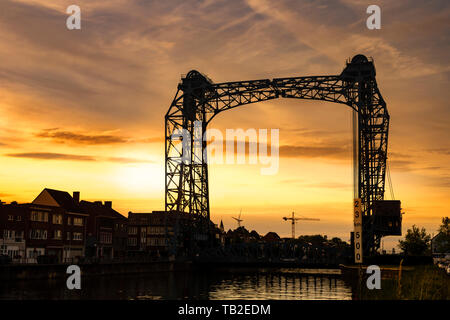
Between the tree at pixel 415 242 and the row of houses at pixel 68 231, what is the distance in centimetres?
3508

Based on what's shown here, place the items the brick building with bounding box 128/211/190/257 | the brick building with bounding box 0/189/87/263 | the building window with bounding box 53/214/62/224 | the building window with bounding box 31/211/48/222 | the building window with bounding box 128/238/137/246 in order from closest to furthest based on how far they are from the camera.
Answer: the brick building with bounding box 0/189/87/263 → the building window with bounding box 31/211/48/222 → the building window with bounding box 53/214/62/224 → the brick building with bounding box 128/211/190/257 → the building window with bounding box 128/238/137/246

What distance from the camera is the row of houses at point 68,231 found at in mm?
69938

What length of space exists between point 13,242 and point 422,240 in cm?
6516

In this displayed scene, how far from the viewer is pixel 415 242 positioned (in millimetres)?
88750

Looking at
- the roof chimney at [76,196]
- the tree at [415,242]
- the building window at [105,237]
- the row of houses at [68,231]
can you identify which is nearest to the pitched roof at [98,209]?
the row of houses at [68,231]

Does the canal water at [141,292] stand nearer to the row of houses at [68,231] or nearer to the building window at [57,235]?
the row of houses at [68,231]

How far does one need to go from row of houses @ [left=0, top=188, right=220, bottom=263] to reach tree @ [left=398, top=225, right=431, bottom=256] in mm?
35078

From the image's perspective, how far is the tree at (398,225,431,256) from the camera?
8425 cm

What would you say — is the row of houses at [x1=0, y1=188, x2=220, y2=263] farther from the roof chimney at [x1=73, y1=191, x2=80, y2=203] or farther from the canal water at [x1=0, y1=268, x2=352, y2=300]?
the canal water at [x1=0, y1=268, x2=352, y2=300]

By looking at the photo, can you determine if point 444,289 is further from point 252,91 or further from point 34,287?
point 252,91

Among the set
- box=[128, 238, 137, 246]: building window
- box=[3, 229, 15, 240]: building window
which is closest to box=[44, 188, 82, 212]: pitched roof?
box=[3, 229, 15, 240]: building window

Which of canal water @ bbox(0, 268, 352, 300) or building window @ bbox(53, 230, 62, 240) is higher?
building window @ bbox(53, 230, 62, 240)
